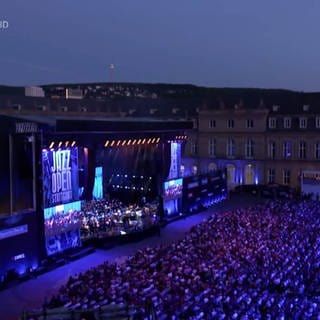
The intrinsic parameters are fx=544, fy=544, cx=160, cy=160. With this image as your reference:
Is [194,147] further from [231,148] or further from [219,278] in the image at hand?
[219,278]

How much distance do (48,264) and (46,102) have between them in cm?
4353

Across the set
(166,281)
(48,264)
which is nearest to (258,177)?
(48,264)

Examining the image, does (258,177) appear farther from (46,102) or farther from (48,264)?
(48,264)

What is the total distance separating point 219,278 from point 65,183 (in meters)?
14.3

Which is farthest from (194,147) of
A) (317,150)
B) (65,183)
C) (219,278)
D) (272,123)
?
(219,278)

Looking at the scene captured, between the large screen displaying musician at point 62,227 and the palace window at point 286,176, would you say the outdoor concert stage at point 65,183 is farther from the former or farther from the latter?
the palace window at point 286,176

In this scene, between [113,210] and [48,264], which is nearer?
[48,264]

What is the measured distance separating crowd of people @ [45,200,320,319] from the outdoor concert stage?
663 centimetres

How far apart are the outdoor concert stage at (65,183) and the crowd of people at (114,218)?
0.12m

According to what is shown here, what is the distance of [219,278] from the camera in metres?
25.5

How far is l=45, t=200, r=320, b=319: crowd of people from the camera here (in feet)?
70.4

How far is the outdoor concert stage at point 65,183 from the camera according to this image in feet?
104

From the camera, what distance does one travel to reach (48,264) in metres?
33.4

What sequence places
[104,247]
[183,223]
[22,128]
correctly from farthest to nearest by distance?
[183,223] → [104,247] → [22,128]
